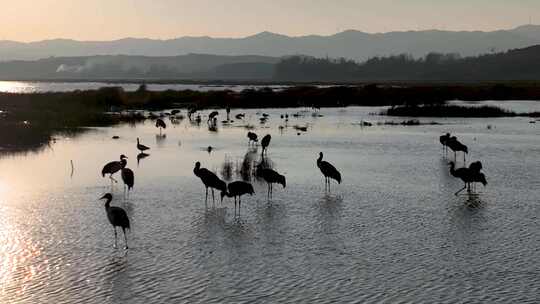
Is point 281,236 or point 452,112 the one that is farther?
point 452,112

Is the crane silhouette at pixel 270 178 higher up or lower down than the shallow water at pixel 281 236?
higher up

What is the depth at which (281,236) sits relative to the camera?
47.6 ft

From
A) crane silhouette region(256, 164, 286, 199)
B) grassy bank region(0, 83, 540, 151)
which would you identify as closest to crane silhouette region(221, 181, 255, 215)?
crane silhouette region(256, 164, 286, 199)

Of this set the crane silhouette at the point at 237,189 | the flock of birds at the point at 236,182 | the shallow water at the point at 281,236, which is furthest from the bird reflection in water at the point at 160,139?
the crane silhouette at the point at 237,189

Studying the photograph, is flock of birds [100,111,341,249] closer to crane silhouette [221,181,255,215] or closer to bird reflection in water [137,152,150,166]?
crane silhouette [221,181,255,215]

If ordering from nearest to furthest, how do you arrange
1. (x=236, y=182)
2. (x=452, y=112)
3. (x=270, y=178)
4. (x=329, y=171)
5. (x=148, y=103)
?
(x=236, y=182), (x=270, y=178), (x=329, y=171), (x=452, y=112), (x=148, y=103)

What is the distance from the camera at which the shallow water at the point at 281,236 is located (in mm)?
11086

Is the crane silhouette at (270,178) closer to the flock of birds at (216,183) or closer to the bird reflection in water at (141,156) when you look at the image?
the flock of birds at (216,183)

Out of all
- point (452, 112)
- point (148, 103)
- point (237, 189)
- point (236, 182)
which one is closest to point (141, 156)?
point (236, 182)

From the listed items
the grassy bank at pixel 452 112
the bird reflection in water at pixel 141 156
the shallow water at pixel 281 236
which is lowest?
the shallow water at pixel 281 236

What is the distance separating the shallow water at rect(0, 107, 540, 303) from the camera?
11.1m

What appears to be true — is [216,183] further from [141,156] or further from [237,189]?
[141,156]

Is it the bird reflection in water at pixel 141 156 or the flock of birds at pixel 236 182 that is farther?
the bird reflection in water at pixel 141 156

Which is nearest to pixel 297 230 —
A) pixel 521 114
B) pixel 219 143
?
pixel 219 143
